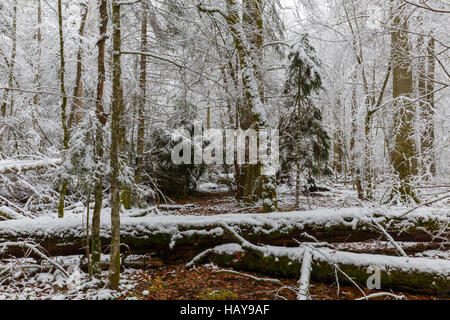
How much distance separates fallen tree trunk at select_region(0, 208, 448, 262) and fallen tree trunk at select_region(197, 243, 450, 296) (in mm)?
420

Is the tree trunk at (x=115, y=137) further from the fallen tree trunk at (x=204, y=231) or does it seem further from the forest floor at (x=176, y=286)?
the fallen tree trunk at (x=204, y=231)

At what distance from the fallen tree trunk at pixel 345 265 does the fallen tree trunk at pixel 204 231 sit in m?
0.42

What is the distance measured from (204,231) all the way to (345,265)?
8.64ft

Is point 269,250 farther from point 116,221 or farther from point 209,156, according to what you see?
point 209,156

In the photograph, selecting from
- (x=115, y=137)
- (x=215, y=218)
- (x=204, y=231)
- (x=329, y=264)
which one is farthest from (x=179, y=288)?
(x=115, y=137)

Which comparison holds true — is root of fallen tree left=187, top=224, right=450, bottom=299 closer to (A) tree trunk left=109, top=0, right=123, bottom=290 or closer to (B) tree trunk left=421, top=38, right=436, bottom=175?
(B) tree trunk left=421, top=38, right=436, bottom=175

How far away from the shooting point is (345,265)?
4.45 meters

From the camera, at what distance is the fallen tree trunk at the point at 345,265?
160 inches

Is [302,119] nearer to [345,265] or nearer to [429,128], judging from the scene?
[429,128]

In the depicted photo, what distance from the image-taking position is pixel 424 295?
4078 mm

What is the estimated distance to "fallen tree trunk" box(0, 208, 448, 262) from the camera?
528cm

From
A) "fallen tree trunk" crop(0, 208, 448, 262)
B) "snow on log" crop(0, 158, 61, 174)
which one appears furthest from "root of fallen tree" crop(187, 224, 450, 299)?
"snow on log" crop(0, 158, 61, 174)

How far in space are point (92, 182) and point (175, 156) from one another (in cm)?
993
